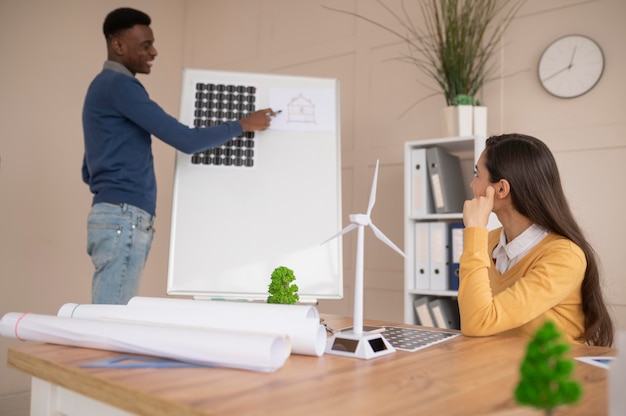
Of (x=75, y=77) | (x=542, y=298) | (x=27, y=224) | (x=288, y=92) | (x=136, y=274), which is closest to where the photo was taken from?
(x=542, y=298)

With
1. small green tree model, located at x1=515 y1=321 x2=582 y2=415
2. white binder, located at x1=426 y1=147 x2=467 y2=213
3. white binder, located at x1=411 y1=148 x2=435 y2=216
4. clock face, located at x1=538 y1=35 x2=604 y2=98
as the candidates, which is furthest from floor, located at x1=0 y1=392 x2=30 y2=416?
small green tree model, located at x1=515 y1=321 x2=582 y2=415

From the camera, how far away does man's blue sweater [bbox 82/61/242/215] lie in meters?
2.14

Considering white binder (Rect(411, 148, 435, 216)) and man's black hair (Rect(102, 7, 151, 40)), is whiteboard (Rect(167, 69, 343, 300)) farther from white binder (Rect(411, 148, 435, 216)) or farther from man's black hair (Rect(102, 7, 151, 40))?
white binder (Rect(411, 148, 435, 216))

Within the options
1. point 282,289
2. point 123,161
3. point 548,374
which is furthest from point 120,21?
point 548,374

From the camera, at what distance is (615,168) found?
240 centimetres

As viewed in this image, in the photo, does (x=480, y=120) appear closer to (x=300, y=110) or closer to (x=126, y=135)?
(x=300, y=110)

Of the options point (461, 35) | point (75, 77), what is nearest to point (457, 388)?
point (461, 35)

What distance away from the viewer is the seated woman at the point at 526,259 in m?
1.36

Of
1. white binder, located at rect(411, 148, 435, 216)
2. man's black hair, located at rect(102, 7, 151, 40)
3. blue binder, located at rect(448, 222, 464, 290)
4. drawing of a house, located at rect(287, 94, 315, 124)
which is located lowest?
blue binder, located at rect(448, 222, 464, 290)

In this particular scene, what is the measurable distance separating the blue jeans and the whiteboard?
5.9 inches

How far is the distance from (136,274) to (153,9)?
234cm

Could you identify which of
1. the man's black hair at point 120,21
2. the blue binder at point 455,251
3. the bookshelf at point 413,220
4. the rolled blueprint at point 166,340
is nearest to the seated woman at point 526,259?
the rolled blueprint at point 166,340

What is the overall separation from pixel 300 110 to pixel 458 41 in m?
0.82

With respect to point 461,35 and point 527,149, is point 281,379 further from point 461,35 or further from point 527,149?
point 461,35
